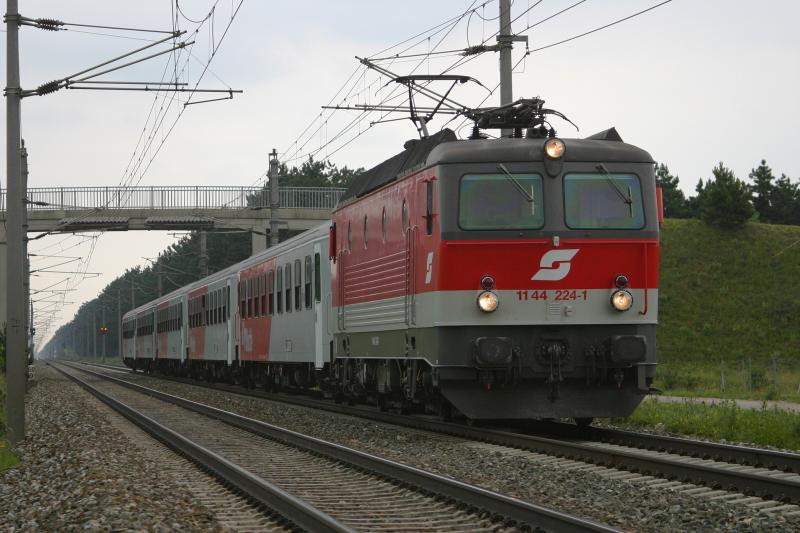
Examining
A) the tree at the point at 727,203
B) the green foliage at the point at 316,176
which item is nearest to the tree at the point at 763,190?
the tree at the point at 727,203

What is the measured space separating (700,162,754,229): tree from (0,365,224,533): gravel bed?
56.2m

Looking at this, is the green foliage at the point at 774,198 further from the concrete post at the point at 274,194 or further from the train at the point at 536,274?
the train at the point at 536,274

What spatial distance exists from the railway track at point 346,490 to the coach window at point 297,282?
24.0ft

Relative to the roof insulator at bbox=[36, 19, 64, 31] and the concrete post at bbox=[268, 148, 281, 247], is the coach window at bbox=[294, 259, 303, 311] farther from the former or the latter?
the concrete post at bbox=[268, 148, 281, 247]

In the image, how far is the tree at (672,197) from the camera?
86.9m

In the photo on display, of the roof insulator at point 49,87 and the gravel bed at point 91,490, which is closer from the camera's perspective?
the gravel bed at point 91,490

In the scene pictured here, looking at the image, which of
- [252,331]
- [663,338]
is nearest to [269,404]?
[252,331]

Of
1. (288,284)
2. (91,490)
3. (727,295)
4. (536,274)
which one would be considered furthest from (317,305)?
(727,295)

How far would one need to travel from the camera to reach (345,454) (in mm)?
12508

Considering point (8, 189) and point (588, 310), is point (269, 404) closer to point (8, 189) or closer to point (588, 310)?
point (8, 189)

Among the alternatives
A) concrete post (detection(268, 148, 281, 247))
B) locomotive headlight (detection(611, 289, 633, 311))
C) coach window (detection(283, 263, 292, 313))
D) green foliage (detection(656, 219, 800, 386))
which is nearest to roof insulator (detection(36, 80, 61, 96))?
coach window (detection(283, 263, 292, 313))

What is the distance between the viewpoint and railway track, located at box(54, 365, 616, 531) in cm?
819

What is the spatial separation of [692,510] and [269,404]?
1620 centimetres

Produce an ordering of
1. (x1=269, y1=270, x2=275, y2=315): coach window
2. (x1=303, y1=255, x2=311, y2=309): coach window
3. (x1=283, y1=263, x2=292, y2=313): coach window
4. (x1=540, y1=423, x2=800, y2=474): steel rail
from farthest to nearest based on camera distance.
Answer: (x1=269, y1=270, x2=275, y2=315): coach window → (x1=283, y1=263, x2=292, y2=313): coach window → (x1=303, y1=255, x2=311, y2=309): coach window → (x1=540, y1=423, x2=800, y2=474): steel rail
